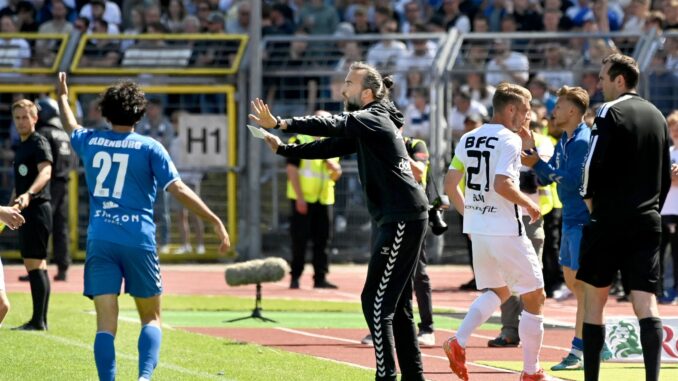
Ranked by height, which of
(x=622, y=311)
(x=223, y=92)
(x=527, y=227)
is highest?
(x=223, y=92)

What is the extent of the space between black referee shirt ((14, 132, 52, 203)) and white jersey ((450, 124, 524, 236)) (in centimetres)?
484

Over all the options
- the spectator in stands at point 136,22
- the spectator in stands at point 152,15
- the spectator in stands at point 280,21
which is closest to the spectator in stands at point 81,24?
the spectator in stands at point 136,22

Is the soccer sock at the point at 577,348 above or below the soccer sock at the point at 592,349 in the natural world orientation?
below

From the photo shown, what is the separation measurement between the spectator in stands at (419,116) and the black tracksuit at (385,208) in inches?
466

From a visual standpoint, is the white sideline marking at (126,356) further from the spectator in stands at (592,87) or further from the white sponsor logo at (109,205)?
the spectator in stands at (592,87)

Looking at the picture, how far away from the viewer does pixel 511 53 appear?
68.9 feet

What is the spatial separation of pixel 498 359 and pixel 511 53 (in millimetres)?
10298

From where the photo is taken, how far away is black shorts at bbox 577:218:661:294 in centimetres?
880

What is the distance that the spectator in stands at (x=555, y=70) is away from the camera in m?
20.6

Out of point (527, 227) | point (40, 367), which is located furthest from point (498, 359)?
point (40, 367)

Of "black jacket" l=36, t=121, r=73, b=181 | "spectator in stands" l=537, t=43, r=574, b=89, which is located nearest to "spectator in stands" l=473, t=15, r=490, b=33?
"spectator in stands" l=537, t=43, r=574, b=89

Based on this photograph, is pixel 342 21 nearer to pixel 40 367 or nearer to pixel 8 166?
pixel 8 166

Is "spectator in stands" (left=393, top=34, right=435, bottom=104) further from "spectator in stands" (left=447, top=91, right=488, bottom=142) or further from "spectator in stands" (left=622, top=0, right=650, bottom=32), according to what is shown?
"spectator in stands" (left=622, top=0, right=650, bottom=32)

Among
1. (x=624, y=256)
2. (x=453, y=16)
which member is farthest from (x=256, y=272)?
(x=453, y=16)
